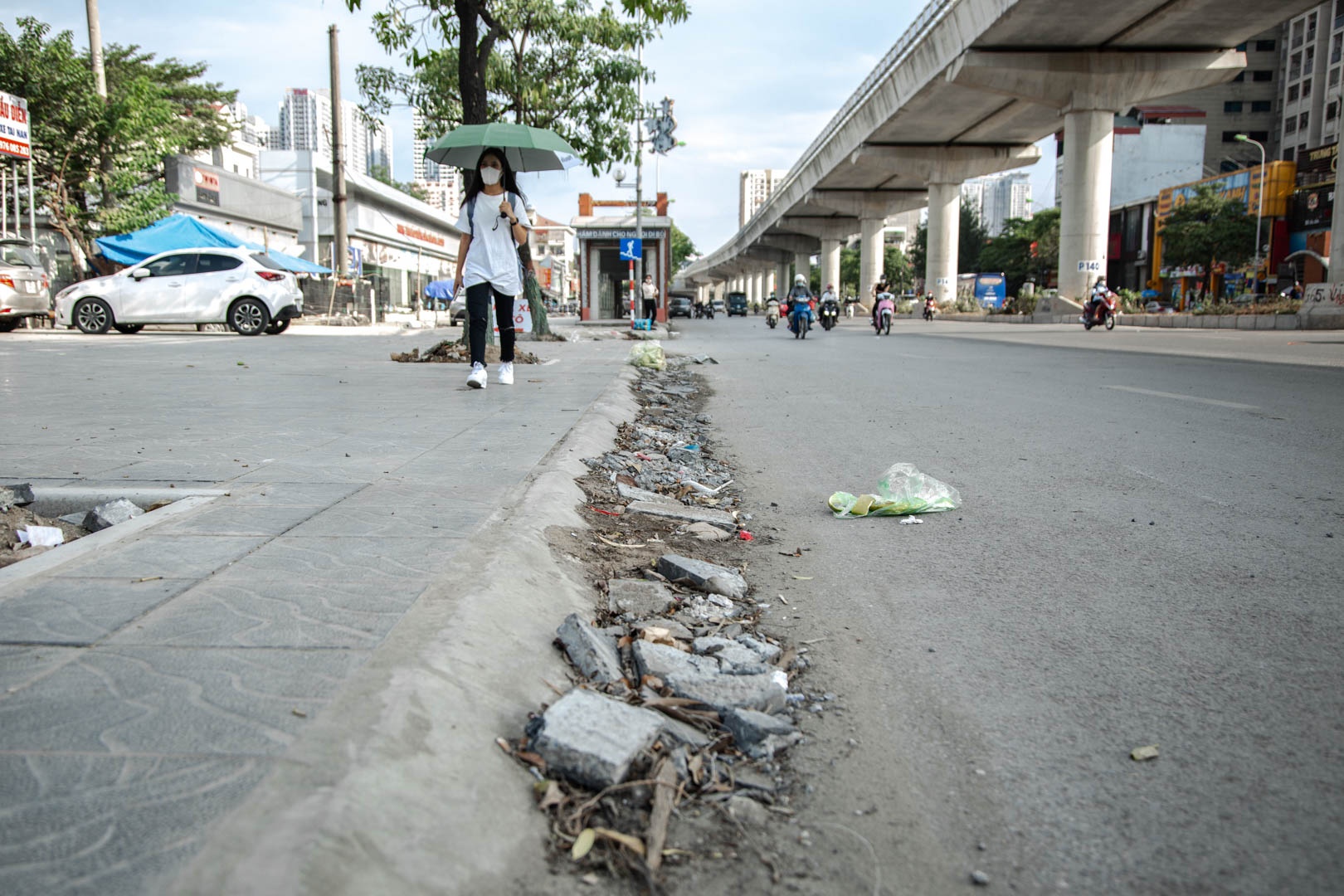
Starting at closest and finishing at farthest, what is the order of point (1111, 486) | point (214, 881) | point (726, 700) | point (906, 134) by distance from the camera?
point (214, 881) → point (726, 700) → point (1111, 486) → point (906, 134)

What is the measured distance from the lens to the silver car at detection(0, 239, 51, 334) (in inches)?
707

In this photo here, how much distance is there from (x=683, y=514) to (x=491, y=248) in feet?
15.5

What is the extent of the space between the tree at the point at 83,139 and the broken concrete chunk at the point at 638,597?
2422 cm

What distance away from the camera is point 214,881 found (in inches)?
52.2

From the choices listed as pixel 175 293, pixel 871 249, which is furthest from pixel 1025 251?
pixel 175 293

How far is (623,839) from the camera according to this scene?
5.57 feet

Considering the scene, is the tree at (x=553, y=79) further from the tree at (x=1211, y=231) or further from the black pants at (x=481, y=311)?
the tree at (x=1211, y=231)

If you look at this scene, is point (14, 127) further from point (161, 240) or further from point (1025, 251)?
point (1025, 251)

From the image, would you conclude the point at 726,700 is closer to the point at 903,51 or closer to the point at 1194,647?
the point at 1194,647

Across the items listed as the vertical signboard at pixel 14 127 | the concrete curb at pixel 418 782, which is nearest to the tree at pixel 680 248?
the vertical signboard at pixel 14 127

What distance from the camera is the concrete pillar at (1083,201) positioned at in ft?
106

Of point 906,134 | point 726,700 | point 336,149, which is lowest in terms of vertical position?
point 726,700

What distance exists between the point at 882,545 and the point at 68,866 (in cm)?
304

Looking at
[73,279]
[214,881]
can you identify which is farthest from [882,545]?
[73,279]
